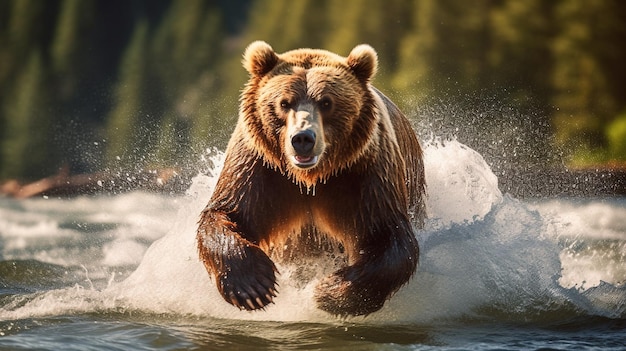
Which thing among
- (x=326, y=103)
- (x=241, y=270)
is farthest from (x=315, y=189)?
(x=241, y=270)

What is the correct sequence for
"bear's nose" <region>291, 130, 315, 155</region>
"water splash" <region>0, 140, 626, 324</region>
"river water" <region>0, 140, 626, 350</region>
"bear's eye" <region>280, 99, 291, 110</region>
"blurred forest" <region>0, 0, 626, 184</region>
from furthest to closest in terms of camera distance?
"blurred forest" <region>0, 0, 626, 184</region> → "water splash" <region>0, 140, 626, 324</region> → "bear's eye" <region>280, 99, 291, 110</region> → "river water" <region>0, 140, 626, 350</region> → "bear's nose" <region>291, 130, 315, 155</region>

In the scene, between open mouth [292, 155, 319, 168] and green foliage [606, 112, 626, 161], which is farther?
green foliage [606, 112, 626, 161]

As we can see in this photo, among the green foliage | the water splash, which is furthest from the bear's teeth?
the green foliage

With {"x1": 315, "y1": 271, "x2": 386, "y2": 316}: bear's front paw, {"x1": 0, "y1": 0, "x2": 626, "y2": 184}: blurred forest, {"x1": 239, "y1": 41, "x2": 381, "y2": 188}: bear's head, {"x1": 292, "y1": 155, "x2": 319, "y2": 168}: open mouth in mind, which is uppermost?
{"x1": 0, "y1": 0, "x2": 626, "y2": 184}: blurred forest

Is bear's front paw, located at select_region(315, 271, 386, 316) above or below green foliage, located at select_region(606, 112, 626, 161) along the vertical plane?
below

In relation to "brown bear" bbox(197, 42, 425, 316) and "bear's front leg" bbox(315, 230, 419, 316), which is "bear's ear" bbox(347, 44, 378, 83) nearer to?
"brown bear" bbox(197, 42, 425, 316)

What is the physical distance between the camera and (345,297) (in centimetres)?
501

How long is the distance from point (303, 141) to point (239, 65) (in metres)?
17.9

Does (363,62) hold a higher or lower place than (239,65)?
lower

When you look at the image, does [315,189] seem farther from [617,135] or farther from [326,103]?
[617,135]

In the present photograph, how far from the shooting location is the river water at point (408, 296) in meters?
4.88

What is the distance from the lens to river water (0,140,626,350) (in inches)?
192

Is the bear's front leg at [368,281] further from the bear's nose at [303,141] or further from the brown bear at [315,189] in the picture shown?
the bear's nose at [303,141]

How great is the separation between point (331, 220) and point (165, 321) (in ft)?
3.47
